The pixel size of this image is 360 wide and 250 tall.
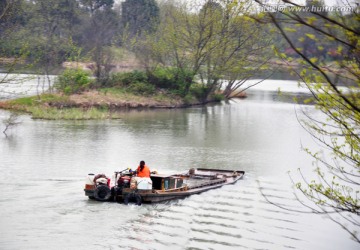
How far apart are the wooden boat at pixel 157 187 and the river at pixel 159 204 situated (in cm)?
31

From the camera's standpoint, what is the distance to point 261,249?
18.1 m

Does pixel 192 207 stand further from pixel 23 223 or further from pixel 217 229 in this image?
pixel 23 223

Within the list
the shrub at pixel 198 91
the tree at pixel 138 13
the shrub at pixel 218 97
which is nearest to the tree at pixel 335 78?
the shrub at pixel 198 91

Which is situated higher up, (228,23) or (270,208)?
(228,23)

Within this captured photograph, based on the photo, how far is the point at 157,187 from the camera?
23406mm

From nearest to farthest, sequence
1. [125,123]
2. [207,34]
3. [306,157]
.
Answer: [306,157]
[125,123]
[207,34]

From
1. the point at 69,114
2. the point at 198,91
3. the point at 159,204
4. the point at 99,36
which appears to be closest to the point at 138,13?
the point at 99,36

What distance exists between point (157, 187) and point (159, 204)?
1079 millimetres

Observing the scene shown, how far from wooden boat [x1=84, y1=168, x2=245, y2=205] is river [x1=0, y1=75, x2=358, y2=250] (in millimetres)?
308

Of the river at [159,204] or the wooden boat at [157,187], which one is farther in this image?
the wooden boat at [157,187]

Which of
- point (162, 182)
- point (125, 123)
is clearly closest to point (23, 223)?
point (162, 182)

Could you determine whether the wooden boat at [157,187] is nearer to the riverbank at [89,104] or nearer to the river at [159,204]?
the river at [159,204]

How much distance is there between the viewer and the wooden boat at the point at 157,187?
71.8ft

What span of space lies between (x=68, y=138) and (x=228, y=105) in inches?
1058
